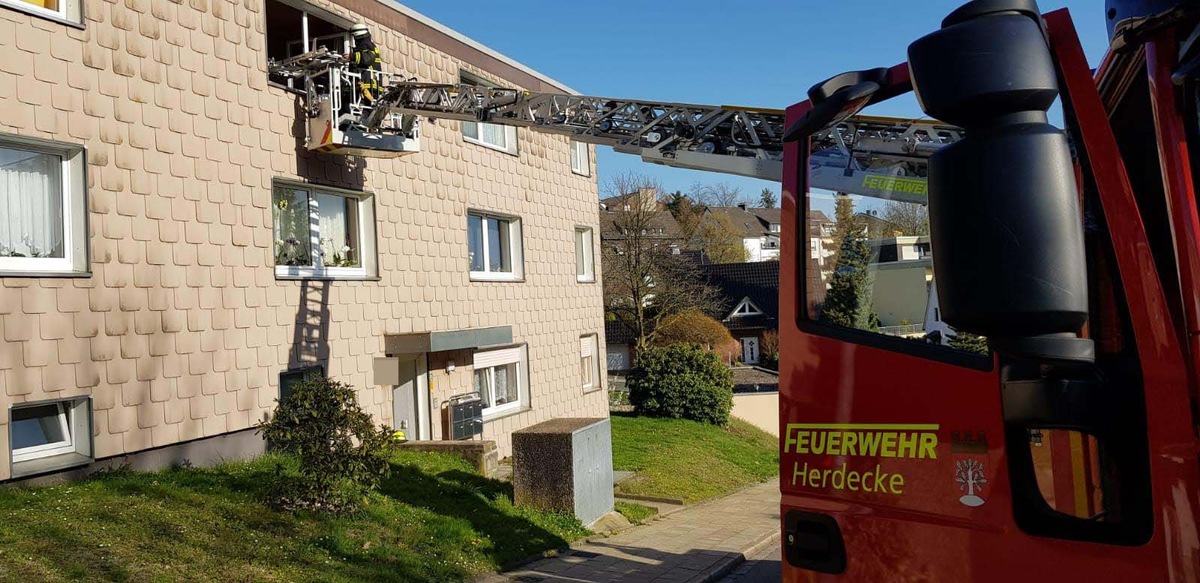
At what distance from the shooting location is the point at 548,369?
66.5 ft

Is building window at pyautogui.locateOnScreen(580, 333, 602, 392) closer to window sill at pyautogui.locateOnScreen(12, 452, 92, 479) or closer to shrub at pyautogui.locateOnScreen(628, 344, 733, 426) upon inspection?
shrub at pyautogui.locateOnScreen(628, 344, 733, 426)

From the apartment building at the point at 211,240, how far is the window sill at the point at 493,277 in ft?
0.18

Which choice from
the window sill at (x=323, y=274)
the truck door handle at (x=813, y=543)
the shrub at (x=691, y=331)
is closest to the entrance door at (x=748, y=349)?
the shrub at (x=691, y=331)

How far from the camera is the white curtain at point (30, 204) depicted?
31.6ft

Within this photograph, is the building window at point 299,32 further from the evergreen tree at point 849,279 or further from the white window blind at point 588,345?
the evergreen tree at point 849,279

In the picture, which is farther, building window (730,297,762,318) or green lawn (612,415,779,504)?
building window (730,297,762,318)

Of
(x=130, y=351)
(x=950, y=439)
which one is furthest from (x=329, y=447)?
(x=950, y=439)

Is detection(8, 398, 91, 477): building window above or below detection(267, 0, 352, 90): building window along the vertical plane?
below

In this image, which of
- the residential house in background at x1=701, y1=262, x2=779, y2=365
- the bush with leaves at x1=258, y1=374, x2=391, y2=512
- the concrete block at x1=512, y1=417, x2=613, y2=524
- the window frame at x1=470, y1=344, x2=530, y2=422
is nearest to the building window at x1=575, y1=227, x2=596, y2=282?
the window frame at x1=470, y1=344, x2=530, y2=422

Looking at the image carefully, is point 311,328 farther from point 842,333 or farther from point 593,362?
point 842,333

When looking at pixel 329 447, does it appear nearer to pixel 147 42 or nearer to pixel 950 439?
pixel 147 42

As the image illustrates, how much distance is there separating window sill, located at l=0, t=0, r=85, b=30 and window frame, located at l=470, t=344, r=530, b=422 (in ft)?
29.0

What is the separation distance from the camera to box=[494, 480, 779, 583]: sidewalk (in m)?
9.66

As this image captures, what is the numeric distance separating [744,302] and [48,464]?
43314mm
